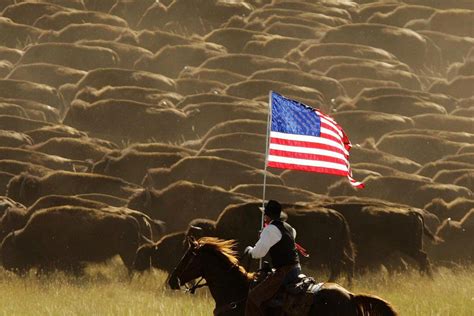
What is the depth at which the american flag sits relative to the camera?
1766 cm

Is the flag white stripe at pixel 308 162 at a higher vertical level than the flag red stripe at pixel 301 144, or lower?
lower

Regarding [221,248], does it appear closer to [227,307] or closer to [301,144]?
[227,307]

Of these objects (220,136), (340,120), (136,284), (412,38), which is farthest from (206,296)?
(412,38)

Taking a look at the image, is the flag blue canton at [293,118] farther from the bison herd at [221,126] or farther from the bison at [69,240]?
the bison at [69,240]

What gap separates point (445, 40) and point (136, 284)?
5512 centimetres

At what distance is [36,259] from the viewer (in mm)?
31625

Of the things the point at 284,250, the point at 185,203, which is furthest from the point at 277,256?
the point at 185,203

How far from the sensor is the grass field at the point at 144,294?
21828mm

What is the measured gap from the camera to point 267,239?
47.5 feet

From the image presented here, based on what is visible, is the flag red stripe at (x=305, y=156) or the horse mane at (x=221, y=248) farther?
the flag red stripe at (x=305, y=156)

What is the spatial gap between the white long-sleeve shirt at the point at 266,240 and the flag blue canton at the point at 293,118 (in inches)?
127

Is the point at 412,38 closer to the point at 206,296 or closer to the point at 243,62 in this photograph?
the point at 243,62

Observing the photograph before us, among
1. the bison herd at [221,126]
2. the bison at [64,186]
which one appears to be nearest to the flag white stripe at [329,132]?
the bison herd at [221,126]

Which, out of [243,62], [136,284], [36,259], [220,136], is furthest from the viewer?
[243,62]
